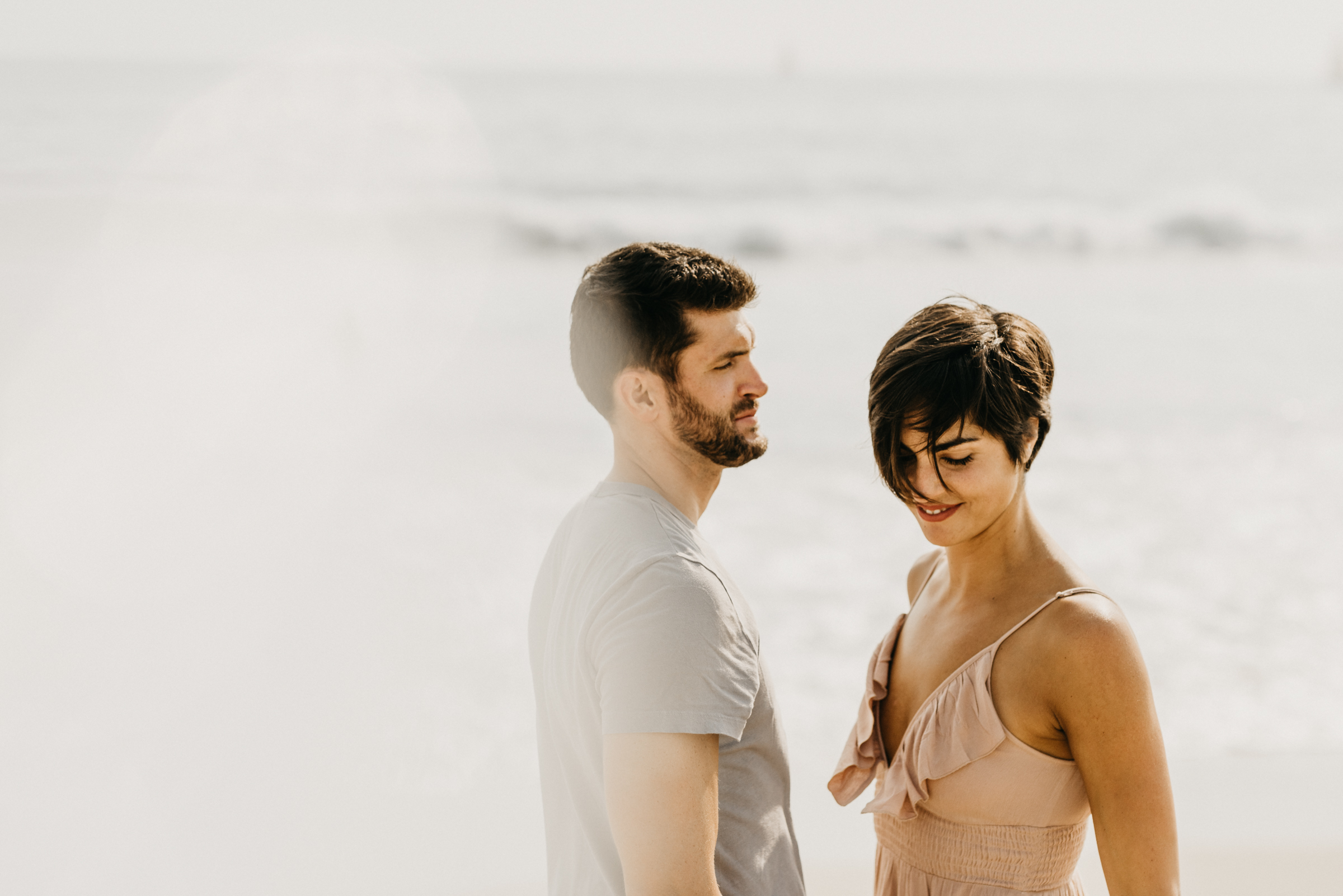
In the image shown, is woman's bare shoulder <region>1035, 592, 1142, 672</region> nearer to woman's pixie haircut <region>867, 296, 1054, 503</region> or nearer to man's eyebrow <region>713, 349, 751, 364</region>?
woman's pixie haircut <region>867, 296, 1054, 503</region>

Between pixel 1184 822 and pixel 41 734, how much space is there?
491cm

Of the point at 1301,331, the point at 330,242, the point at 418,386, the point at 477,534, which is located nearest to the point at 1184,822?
the point at 477,534

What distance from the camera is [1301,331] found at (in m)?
13.1

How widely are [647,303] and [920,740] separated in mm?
921

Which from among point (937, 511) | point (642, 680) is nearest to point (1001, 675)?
point (937, 511)

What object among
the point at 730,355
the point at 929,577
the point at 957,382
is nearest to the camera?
the point at 957,382

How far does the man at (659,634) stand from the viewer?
162cm

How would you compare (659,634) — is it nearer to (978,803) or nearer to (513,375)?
(978,803)

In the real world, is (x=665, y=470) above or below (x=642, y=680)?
above

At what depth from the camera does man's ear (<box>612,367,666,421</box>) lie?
194 cm

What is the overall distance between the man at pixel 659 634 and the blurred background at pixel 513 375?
6.79 feet

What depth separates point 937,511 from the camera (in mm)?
1990

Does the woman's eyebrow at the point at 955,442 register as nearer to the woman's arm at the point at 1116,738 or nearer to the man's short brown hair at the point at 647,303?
the woman's arm at the point at 1116,738

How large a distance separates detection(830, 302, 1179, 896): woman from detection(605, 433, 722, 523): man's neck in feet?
1.10
